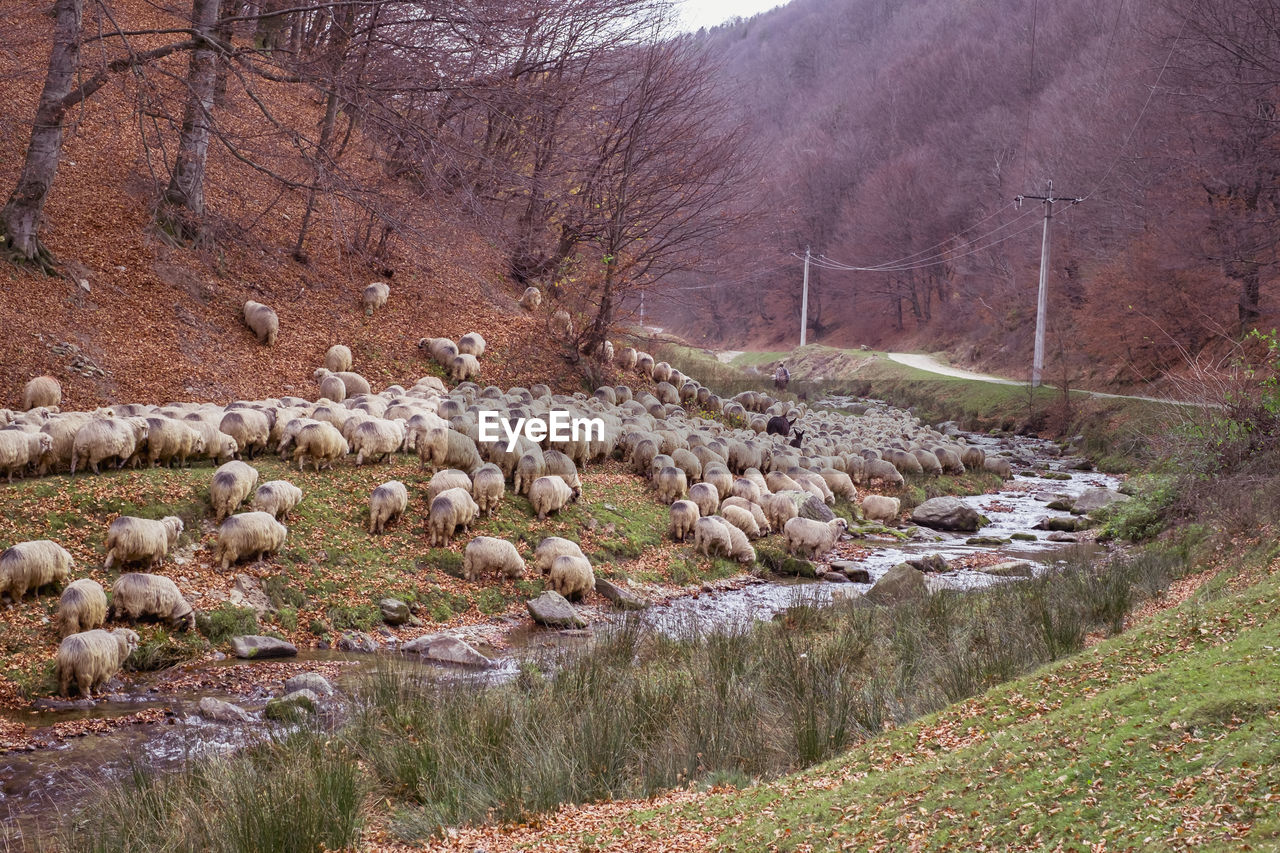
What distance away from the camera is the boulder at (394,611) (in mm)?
10883

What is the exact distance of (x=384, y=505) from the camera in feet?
40.2

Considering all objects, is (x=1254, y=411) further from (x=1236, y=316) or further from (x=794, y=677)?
(x=1236, y=316)

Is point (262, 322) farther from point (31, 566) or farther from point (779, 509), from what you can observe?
point (779, 509)

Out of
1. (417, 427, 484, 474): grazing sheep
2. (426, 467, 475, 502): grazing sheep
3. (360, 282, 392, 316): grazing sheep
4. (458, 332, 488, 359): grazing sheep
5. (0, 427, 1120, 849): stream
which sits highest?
(360, 282, 392, 316): grazing sheep

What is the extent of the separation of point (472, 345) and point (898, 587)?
1135 centimetres

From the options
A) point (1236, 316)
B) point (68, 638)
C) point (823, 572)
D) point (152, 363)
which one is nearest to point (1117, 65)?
point (1236, 316)

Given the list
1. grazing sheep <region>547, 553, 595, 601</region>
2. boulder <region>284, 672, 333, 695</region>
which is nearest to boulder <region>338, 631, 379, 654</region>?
boulder <region>284, 672, 333, 695</region>

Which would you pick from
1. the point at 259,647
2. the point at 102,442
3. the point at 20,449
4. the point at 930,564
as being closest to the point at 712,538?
the point at 930,564

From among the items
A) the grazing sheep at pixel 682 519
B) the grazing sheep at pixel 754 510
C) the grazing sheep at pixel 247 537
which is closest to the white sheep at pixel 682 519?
the grazing sheep at pixel 682 519

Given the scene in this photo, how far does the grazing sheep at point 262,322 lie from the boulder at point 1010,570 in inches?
508

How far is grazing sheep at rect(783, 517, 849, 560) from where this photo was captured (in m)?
15.4

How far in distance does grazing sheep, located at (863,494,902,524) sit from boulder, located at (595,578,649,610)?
7989 millimetres

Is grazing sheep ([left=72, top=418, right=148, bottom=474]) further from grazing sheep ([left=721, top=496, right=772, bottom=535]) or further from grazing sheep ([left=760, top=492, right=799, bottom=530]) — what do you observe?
grazing sheep ([left=760, top=492, right=799, bottom=530])

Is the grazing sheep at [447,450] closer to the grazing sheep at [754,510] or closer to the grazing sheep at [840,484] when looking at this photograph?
the grazing sheep at [754,510]
